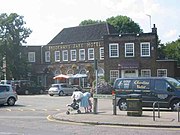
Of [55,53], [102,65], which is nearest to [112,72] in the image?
[102,65]

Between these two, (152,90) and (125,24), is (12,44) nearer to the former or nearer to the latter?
(125,24)

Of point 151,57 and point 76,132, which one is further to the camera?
point 151,57

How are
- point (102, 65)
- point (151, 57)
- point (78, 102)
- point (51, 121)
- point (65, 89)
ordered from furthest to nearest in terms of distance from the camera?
1. point (102, 65)
2. point (151, 57)
3. point (65, 89)
4. point (78, 102)
5. point (51, 121)

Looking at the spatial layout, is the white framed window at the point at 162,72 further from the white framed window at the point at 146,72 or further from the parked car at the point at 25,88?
the parked car at the point at 25,88

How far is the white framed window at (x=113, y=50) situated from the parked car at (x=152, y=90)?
28998mm

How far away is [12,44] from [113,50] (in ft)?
57.5

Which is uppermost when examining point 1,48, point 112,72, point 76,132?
point 1,48

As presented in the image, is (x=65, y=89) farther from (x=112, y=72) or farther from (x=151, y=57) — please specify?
(x=151, y=57)

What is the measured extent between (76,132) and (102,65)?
138ft

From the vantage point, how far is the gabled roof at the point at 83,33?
59219 mm

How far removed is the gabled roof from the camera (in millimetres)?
59219

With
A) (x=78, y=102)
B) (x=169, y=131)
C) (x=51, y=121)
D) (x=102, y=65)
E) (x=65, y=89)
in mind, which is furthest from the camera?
(x=102, y=65)

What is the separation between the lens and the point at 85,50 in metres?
59.2

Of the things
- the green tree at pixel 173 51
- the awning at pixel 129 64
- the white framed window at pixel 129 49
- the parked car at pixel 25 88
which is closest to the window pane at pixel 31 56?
the parked car at pixel 25 88
